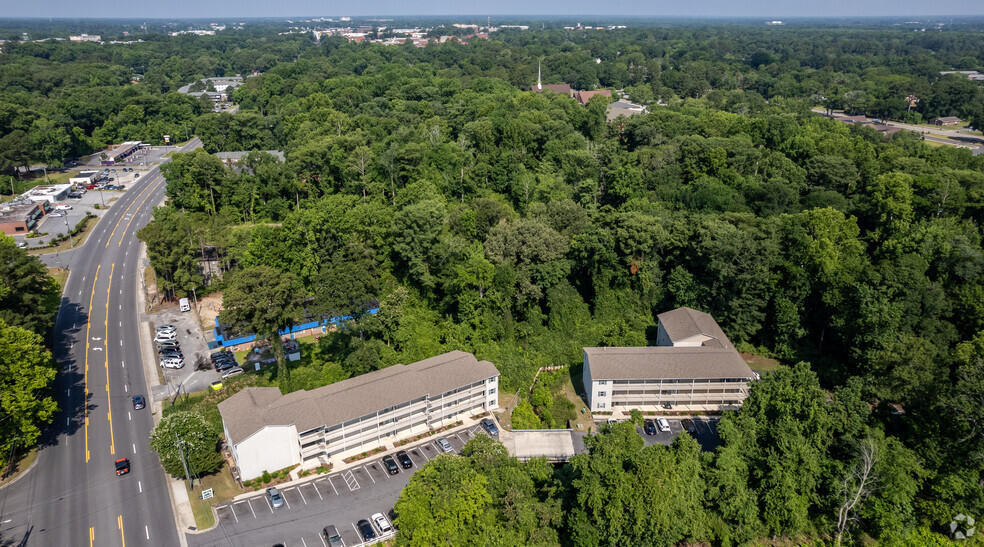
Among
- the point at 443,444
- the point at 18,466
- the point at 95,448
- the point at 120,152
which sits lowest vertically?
the point at 443,444

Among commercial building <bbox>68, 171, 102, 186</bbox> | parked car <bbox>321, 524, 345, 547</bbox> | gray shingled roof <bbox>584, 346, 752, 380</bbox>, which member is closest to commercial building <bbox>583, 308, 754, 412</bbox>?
gray shingled roof <bbox>584, 346, 752, 380</bbox>

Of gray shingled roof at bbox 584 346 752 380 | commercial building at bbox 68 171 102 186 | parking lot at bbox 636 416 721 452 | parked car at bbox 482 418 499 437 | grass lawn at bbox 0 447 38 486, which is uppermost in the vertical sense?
commercial building at bbox 68 171 102 186

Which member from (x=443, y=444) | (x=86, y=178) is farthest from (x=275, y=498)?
(x=86, y=178)

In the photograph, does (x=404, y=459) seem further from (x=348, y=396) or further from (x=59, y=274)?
(x=59, y=274)

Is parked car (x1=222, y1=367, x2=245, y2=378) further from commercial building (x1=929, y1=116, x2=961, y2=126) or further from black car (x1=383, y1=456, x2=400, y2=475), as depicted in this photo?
commercial building (x1=929, y1=116, x2=961, y2=126)

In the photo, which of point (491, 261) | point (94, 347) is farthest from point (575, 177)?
point (94, 347)

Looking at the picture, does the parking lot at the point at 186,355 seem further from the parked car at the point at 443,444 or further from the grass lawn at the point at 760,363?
the grass lawn at the point at 760,363
